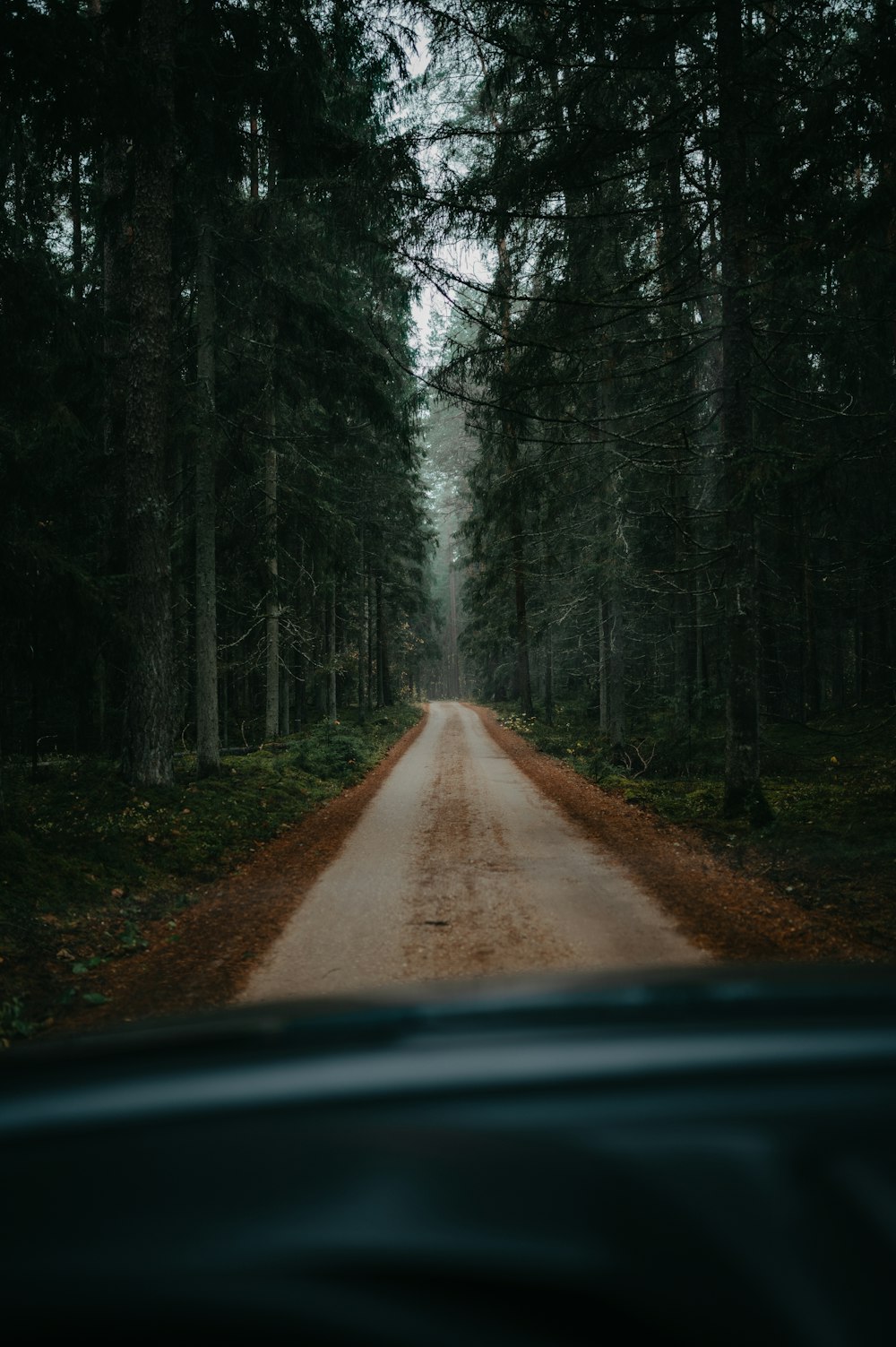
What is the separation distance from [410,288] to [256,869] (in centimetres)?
770

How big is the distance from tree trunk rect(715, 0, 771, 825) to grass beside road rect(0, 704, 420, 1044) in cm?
660

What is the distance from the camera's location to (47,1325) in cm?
62

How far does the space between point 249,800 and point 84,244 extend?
48.6ft

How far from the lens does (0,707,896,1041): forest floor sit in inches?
213

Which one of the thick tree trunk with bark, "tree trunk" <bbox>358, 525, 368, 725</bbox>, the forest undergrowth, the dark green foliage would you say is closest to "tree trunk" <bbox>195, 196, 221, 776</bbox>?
the thick tree trunk with bark

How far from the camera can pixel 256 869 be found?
8.42 meters

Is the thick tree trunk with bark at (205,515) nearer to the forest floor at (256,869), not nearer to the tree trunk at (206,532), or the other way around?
the tree trunk at (206,532)

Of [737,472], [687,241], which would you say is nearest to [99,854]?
[737,472]

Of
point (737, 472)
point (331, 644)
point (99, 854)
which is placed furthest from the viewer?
point (331, 644)

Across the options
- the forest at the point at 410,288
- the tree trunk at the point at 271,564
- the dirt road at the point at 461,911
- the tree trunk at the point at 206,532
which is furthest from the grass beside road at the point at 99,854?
the tree trunk at the point at 271,564

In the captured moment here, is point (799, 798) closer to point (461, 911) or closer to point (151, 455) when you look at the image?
point (461, 911)

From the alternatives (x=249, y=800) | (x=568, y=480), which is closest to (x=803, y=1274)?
(x=249, y=800)

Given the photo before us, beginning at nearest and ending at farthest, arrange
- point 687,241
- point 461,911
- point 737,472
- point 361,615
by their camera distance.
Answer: point 461,911
point 737,472
point 687,241
point 361,615

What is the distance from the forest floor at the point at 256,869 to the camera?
5.40 m
